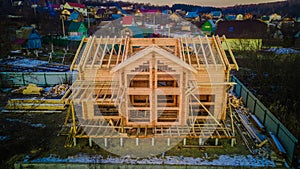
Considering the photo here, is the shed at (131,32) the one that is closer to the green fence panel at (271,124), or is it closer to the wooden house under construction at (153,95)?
the wooden house under construction at (153,95)

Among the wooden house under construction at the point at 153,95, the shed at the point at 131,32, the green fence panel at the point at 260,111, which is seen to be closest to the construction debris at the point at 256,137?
the green fence panel at the point at 260,111

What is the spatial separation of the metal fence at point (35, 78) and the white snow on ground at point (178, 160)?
11.1m

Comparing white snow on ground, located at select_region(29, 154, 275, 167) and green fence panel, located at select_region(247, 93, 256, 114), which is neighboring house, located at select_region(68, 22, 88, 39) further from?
white snow on ground, located at select_region(29, 154, 275, 167)

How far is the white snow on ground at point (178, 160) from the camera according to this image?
940 centimetres

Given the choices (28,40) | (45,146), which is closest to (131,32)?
(28,40)

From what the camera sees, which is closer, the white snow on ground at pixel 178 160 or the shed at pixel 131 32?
the white snow on ground at pixel 178 160

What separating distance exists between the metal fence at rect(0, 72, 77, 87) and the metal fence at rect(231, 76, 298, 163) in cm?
1424

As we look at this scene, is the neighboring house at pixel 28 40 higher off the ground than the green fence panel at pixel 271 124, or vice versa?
the neighboring house at pixel 28 40

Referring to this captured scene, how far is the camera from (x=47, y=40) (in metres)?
38.6

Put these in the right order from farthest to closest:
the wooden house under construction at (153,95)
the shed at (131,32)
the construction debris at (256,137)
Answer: the shed at (131,32) → the wooden house under construction at (153,95) → the construction debris at (256,137)

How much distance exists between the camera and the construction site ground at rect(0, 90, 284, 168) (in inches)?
395

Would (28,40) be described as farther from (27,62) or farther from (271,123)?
(271,123)

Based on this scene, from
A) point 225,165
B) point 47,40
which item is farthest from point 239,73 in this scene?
point 47,40

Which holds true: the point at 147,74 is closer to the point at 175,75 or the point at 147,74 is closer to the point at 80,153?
the point at 175,75
